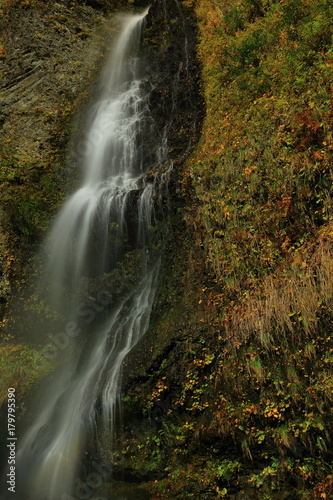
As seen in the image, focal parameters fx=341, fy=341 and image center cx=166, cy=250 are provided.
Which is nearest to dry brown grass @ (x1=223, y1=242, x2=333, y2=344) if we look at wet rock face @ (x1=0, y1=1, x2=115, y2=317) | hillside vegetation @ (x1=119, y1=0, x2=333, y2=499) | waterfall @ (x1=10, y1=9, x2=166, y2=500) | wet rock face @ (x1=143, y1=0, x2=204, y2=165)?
hillside vegetation @ (x1=119, y1=0, x2=333, y2=499)

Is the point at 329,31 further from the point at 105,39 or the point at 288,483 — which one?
the point at 105,39

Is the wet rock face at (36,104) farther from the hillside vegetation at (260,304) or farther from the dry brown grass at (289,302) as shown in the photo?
the dry brown grass at (289,302)

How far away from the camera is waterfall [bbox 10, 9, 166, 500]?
19.1 feet

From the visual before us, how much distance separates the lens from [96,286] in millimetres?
8695

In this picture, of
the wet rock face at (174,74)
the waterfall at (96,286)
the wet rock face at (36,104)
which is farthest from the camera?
the wet rock face at (36,104)

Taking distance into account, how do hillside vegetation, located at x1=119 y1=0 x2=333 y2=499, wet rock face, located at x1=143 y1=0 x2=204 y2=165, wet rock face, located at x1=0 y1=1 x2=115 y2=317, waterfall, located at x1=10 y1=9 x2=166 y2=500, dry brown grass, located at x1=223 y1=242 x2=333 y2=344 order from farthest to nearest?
wet rock face, located at x1=0 y1=1 x2=115 y2=317 → wet rock face, located at x1=143 y1=0 x2=204 y2=165 → waterfall, located at x1=10 y1=9 x2=166 y2=500 → dry brown grass, located at x1=223 y1=242 x2=333 y2=344 → hillside vegetation, located at x1=119 y1=0 x2=333 y2=499

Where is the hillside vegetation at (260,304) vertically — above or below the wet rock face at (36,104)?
below

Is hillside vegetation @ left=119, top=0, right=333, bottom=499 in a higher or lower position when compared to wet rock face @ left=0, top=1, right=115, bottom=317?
lower

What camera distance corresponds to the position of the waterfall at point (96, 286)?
5.83m

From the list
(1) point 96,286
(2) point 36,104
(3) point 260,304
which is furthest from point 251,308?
(2) point 36,104

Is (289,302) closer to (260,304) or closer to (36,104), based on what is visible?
(260,304)

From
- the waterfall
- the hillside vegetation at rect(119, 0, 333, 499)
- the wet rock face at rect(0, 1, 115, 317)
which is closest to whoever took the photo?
the hillside vegetation at rect(119, 0, 333, 499)

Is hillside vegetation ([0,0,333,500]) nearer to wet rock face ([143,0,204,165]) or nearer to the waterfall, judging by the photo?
the waterfall

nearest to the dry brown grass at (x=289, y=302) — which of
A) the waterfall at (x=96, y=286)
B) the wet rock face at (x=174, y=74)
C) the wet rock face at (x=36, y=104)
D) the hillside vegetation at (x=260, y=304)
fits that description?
the hillside vegetation at (x=260, y=304)
